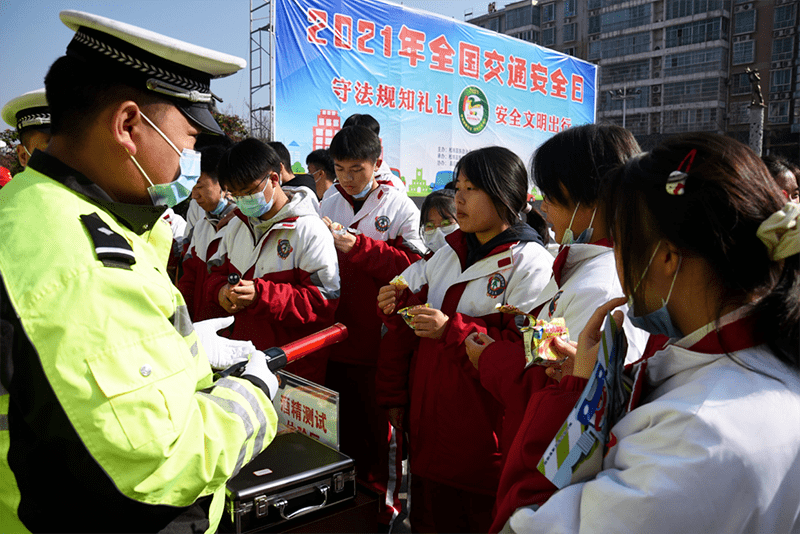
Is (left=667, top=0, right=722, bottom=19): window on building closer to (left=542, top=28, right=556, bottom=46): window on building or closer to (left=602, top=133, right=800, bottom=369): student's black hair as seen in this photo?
(left=542, top=28, right=556, bottom=46): window on building

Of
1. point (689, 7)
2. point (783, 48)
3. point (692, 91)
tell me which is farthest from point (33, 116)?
point (689, 7)

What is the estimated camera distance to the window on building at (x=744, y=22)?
123 feet

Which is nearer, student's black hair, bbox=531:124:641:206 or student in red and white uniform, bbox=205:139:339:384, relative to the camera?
student's black hair, bbox=531:124:641:206

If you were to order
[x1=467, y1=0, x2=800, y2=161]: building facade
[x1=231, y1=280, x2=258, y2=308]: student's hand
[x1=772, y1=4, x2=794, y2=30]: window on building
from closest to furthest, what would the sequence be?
[x1=231, y1=280, x2=258, y2=308]: student's hand
[x1=772, y1=4, x2=794, y2=30]: window on building
[x1=467, y1=0, x2=800, y2=161]: building facade

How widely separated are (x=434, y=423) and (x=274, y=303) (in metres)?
1.09

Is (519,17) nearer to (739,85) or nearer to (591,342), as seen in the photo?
(739,85)

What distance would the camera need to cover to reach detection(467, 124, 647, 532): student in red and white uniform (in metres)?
1.63

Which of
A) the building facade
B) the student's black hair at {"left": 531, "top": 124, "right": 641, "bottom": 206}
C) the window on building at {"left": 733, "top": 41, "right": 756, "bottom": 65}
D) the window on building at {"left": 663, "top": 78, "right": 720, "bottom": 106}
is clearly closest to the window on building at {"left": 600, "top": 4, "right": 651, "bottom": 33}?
the building facade

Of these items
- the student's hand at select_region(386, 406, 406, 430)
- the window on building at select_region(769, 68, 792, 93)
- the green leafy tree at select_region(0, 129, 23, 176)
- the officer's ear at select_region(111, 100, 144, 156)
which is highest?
the window on building at select_region(769, 68, 792, 93)

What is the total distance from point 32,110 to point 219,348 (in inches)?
68.8

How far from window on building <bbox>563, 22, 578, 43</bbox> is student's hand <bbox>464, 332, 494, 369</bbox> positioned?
48.4 meters

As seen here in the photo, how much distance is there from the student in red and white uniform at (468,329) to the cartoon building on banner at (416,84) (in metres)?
5.41

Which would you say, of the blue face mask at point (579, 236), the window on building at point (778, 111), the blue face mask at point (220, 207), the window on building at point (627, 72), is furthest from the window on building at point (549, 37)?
the blue face mask at point (579, 236)

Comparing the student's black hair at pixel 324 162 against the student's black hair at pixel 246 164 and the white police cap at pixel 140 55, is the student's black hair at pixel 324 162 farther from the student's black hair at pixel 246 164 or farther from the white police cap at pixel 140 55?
the white police cap at pixel 140 55
